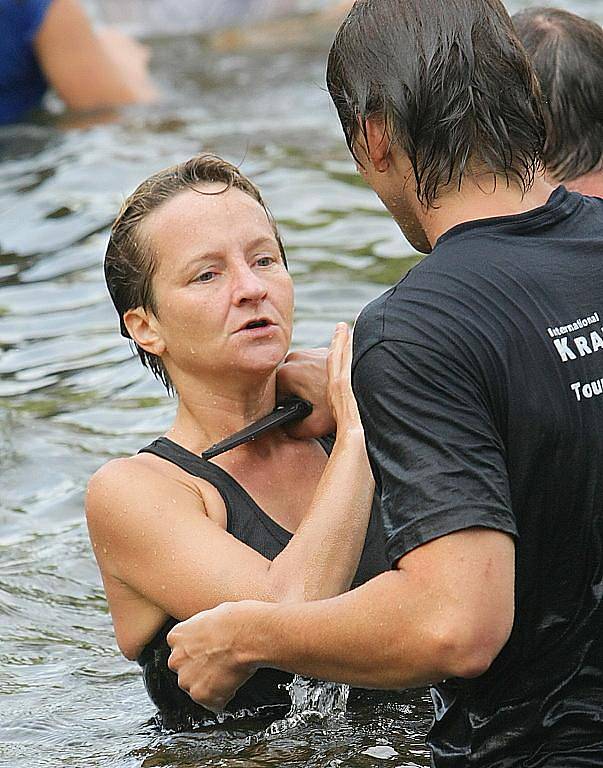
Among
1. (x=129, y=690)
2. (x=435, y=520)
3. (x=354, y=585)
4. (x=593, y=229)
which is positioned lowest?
(x=129, y=690)

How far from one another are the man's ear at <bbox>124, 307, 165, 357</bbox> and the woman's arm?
34 centimetres

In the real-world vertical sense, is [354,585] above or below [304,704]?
above

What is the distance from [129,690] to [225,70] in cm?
945

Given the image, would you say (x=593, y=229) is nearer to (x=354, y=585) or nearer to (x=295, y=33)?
(x=354, y=585)

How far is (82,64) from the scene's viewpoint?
9.81 meters

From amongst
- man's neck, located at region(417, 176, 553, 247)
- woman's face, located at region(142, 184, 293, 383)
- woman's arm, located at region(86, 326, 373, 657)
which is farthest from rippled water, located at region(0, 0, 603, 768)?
man's neck, located at region(417, 176, 553, 247)

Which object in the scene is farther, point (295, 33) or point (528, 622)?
point (295, 33)

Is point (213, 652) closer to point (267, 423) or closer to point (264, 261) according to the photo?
point (267, 423)

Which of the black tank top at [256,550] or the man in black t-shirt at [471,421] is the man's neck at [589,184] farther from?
the man in black t-shirt at [471,421]

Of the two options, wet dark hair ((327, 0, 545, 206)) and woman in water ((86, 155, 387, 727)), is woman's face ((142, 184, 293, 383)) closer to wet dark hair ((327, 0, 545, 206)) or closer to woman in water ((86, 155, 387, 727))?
woman in water ((86, 155, 387, 727))

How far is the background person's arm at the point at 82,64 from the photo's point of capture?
30.6 feet

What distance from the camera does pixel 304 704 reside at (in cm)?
348

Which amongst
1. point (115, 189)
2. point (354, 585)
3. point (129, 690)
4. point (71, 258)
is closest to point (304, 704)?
point (354, 585)

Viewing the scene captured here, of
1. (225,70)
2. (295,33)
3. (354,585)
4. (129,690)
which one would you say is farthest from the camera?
(295,33)
